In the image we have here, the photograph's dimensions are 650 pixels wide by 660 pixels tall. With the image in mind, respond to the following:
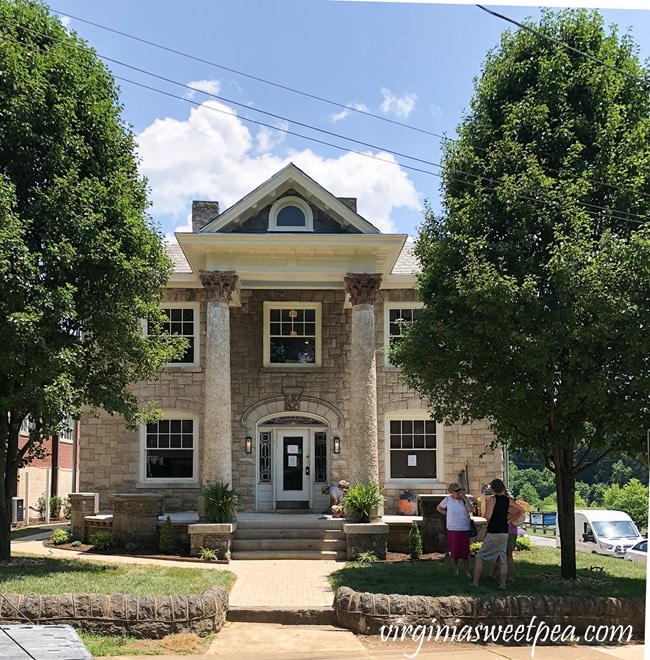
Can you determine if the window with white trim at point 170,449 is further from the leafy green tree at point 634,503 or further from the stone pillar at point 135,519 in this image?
the leafy green tree at point 634,503

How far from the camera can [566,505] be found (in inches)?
494

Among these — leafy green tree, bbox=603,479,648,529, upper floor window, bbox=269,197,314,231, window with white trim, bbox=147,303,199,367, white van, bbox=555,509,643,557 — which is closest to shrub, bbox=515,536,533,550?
white van, bbox=555,509,643,557

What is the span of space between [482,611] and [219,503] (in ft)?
25.0

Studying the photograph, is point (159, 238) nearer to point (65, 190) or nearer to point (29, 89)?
point (65, 190)

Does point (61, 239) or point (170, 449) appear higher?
point (61, 239)

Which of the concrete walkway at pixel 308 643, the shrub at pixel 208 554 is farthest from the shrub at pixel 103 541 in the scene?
the concrete walkway at pixel 308 643

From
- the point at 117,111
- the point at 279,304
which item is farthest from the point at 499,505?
the point at 279,304

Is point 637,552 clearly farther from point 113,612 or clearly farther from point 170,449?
point 113,612

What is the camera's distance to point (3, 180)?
1162cm

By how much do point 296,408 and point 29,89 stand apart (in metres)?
10.9

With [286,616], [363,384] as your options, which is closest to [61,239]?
[286,616]

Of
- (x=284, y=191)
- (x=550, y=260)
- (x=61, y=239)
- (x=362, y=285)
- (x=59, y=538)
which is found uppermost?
(x=284, y=191)

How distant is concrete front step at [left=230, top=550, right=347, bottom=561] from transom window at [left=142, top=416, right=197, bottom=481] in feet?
16.7

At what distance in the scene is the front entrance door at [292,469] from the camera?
2033cm
